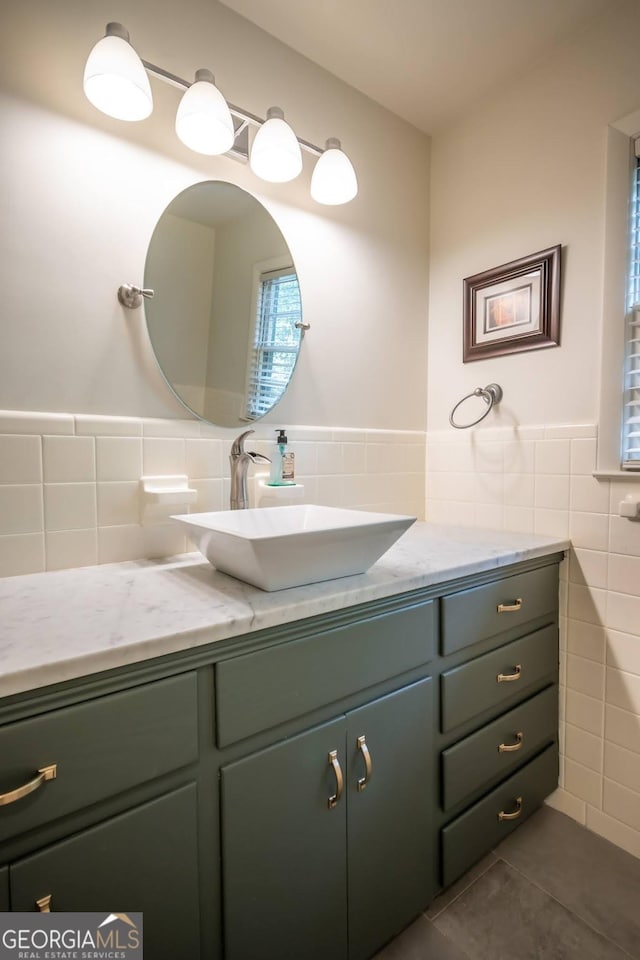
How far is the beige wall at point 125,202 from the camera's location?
102cm

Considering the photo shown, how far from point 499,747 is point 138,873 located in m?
1.00

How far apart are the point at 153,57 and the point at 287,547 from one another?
1.36 meters

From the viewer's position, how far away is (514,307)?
1.59 meters

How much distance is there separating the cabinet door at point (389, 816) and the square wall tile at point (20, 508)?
838 millimetres

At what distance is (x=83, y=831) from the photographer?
61 cm

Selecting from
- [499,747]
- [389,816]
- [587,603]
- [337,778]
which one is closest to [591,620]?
[587,603]

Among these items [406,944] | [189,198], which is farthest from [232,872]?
[189,198]

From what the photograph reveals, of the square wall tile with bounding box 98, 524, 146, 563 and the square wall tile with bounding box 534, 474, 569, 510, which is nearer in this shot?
the square wall tile with bounding box 98, 524, 146, 563

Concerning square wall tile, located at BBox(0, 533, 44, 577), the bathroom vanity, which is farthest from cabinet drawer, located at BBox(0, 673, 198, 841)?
square wall tile, located at BBox(0, 533, 44, 577)

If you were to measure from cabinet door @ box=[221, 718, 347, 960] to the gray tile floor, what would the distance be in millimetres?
341

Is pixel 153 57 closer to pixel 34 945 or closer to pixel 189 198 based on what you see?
pixel 189 198

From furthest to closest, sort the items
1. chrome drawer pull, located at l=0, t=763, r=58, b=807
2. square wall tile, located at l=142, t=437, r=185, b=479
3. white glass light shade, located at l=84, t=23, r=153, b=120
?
square wall tile, located at l=142, t=437, r=185, b=479 < white glass light shade, located at l=84, t=23, r=153, b=120 < chrome drawer pull, located at l=0, t=763, r=58, b=807

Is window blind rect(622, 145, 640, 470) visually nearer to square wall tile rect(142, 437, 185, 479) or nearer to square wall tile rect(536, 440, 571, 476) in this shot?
square wall tile rect(536, 440, 571, 476)

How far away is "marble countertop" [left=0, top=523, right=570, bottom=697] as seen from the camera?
605 mm
